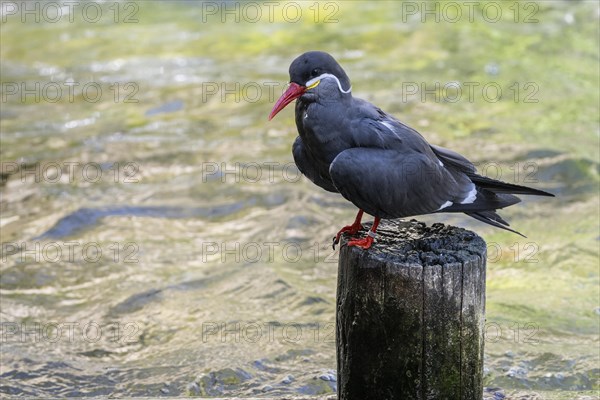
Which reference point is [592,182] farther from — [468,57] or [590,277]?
[468,57]

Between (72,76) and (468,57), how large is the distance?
19.7 ft

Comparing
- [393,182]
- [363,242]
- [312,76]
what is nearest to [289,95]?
[312,76]

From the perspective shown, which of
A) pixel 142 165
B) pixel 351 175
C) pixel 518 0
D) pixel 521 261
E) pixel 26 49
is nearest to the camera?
pixel 351 175

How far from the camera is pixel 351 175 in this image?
459cm

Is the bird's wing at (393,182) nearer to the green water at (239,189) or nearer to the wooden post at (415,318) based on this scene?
the wooden post at (415,318)

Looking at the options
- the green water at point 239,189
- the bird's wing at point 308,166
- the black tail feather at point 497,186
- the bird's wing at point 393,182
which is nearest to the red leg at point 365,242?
the bird's wing at point 393,182

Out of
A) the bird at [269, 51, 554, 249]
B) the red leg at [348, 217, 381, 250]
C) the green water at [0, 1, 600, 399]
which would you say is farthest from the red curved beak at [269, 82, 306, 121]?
the green water at [0, 1, 600, 399]

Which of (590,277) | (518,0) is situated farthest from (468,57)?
(590,277)

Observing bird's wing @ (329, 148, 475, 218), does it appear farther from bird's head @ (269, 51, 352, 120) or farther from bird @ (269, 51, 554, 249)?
bird's head @ (269, 51, 352, 120)

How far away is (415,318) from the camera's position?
424 cm

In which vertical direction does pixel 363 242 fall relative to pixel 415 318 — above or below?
above

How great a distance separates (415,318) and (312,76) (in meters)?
1.31

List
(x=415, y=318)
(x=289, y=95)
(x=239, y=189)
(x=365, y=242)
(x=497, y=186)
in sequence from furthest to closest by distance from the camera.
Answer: (x=239, y=189)
(x=497, y=186)
(x=289, y=95)
(x=365, y=242)
(x=415, y=318)

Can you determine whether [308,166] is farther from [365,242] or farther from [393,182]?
[365,242]
